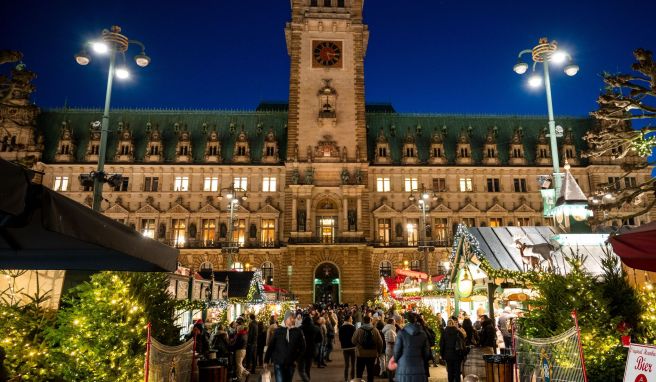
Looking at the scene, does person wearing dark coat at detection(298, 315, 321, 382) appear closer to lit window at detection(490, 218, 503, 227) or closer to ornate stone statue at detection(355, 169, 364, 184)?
ornate stone statue at detection(355, 169, 364, 184)

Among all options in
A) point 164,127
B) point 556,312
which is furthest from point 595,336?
point 164,127

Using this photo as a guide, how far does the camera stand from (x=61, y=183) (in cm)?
5459

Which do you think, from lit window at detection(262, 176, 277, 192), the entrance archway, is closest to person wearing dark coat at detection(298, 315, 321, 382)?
the entrance archway

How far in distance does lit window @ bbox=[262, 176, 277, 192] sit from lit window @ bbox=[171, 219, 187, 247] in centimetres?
1002

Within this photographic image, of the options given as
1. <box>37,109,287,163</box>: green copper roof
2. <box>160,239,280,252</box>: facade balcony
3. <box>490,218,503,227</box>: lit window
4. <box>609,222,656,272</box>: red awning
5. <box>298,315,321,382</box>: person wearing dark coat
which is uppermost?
<box>37,109,287,163</box>: green copper roof

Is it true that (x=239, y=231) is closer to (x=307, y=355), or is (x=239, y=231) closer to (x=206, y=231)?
(x=206, y=231)

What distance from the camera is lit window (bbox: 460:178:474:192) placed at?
185ft

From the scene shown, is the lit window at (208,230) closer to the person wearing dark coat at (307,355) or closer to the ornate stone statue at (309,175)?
the ornate stone statue at (309,175)

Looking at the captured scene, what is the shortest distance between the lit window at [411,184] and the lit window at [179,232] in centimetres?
2632

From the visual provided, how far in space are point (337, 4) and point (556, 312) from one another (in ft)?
176

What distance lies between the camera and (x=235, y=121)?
61.5m

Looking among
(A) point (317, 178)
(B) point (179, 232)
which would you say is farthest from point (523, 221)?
(B) point (179, 232)

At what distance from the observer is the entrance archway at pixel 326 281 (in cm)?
5091

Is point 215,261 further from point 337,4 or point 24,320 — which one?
point 24,320
